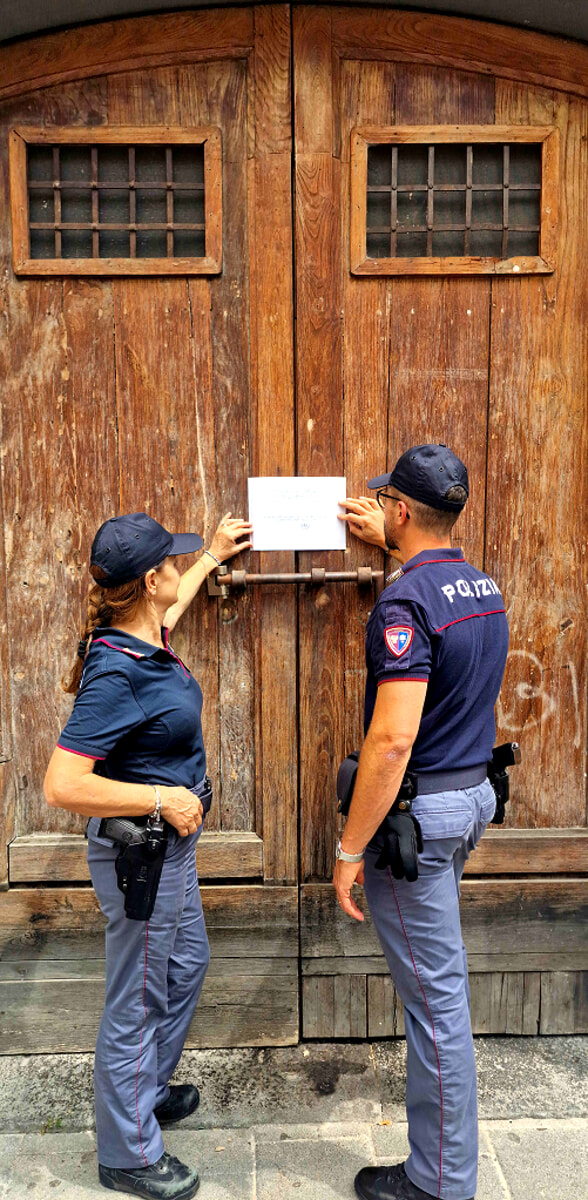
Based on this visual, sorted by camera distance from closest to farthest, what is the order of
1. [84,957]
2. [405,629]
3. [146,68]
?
[405,629]
[146,68]
[84,957]

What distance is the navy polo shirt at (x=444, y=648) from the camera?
171cm

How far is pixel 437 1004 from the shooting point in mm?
1798

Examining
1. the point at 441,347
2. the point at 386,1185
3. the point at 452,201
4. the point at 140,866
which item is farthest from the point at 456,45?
the point at 386,1185

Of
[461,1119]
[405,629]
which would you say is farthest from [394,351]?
[461,1119]

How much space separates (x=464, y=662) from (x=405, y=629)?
0.55ft

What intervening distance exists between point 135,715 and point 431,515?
0.82 metres

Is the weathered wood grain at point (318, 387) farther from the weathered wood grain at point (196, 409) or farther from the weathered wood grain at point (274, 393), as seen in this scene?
the weathered wood grain at point (196, 409)

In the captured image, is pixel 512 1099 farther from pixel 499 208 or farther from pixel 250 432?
pixel 499 208

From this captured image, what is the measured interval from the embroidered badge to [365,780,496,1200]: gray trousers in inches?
14.8

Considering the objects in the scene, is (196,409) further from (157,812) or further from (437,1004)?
(437,1004)

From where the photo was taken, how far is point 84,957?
2.45 metres

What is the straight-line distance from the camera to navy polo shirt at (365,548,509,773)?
171cm

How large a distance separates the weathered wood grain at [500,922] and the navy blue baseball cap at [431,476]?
1.29 m

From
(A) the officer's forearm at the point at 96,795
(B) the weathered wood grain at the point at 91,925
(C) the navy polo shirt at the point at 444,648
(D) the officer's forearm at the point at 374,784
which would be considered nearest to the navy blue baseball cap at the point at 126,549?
(A) the officer's forearm at the point at 96,795
